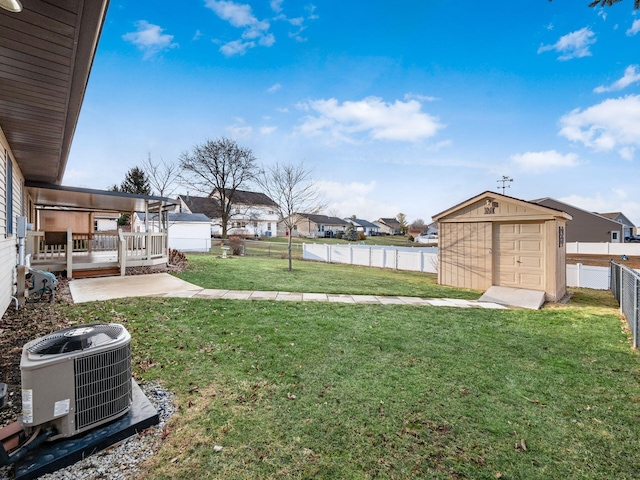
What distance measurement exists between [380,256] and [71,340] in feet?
50.2

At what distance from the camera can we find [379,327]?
17.3ft

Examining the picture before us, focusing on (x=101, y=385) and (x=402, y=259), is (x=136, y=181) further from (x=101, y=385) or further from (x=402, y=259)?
(x=101, y=385)

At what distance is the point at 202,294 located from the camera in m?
7.06

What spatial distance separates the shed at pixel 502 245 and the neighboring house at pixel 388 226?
6389cm

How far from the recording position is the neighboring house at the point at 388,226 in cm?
7426

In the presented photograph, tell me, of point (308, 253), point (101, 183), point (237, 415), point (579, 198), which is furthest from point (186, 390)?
point (579, 198)

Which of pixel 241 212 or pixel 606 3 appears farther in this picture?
pixel 241 212

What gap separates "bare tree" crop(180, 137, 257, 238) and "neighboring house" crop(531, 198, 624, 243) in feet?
103

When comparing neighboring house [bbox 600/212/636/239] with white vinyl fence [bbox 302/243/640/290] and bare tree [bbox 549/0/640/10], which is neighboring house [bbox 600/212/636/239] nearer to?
white vinyl fence [bbox 302/243/640/290]

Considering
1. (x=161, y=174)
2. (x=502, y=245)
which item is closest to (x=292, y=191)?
(x=502, y=245)

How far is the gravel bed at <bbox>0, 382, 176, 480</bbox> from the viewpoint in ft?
6.28

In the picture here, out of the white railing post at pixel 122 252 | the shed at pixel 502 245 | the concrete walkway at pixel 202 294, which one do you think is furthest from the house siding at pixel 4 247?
the shed at pixel 502 245

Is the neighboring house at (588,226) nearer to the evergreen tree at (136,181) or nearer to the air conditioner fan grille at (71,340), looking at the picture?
the air conditioner fan grille at (71,340)

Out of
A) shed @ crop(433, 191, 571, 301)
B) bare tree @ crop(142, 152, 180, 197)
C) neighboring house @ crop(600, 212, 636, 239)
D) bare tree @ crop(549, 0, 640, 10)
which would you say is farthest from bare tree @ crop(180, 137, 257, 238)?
neighboring house @ crop(600, 212, 636, 239)
